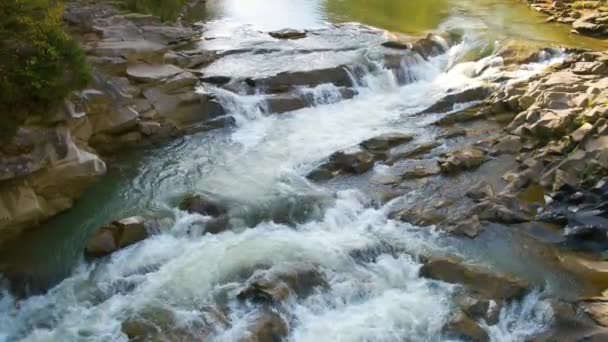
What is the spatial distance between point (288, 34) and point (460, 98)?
800 cm

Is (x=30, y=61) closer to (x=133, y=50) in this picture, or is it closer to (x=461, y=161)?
(x=133, y=50)

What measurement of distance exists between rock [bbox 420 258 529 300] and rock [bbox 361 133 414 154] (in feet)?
15.4

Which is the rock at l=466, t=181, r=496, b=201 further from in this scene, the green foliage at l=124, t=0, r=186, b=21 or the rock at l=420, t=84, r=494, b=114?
the green foliage at l=124, t=0, r=186, b=21

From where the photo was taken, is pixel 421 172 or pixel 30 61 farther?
pixel 421 172

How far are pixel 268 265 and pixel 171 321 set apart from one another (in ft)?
6.37

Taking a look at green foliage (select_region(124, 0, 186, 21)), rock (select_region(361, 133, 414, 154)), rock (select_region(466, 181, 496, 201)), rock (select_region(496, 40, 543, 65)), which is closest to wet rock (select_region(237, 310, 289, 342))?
rock (select_region(466, 181, 496, 201))

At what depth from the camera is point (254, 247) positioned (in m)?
10.4

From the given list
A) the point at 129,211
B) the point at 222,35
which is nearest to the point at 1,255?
the point at 129,211

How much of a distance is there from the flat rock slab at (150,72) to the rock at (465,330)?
1025cm

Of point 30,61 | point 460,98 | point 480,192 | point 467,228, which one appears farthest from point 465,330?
point 460,98

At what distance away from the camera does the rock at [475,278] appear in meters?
9.45

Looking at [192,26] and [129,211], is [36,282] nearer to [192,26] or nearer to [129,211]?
[129,211]

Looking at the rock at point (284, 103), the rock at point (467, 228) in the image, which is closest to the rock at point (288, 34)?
the rock at point (284, 103)

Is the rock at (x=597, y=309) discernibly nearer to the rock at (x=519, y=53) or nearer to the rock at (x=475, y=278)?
the rock at (x=475, y=278)
